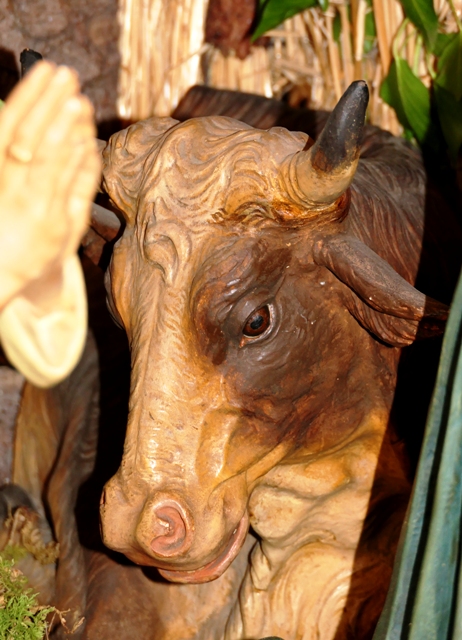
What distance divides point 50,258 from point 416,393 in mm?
939

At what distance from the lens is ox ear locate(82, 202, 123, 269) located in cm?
143

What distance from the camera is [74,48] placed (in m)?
2.07

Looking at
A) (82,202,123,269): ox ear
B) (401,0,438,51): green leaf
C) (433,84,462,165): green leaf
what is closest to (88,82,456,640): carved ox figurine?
(82,202,123,269): ox ear

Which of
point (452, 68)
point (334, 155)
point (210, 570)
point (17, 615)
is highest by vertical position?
point (452, 68)

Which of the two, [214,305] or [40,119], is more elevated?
[40,119]

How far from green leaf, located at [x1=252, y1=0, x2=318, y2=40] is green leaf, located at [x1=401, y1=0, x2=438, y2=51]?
0.26 m

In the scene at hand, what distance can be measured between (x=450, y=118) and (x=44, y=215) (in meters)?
1.35

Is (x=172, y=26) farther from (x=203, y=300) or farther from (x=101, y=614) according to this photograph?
(x=101, y=614)

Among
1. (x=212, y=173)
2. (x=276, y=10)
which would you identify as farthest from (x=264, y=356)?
(x=276, y=10)

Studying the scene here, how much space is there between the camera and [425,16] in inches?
71.4

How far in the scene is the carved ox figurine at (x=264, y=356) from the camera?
3.83 ft

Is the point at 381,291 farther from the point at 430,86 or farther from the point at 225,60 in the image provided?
the point at 225,60

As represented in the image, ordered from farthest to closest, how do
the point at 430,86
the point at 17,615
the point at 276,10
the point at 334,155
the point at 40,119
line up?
the point at 276,10 < the point at 430,86 < the point at 17,615 < the point at 334,155 < the point at 40,119

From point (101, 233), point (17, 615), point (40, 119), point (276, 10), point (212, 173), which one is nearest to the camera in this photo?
point (40, 119)
